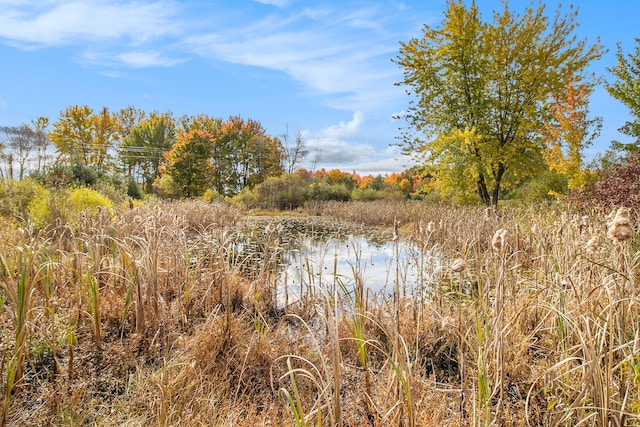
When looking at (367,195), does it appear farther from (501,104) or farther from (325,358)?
(325,358)

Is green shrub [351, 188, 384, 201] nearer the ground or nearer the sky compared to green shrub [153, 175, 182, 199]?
nearer the ground

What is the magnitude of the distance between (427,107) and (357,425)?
13.0 meters

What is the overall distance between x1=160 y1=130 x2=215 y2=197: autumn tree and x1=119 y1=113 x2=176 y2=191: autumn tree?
9.39m

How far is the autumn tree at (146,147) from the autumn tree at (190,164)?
9.39m

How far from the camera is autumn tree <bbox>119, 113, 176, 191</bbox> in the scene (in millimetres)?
33469

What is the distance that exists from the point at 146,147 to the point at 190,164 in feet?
39.6

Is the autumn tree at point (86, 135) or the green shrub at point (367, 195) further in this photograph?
the autumn tree at point (86, 135)

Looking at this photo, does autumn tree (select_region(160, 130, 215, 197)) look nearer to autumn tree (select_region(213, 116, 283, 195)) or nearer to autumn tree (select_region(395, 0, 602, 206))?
autumn tree (select_region(213, 116, 283, 195))

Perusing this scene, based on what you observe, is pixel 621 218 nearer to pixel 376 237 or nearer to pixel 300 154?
pixel 376 237

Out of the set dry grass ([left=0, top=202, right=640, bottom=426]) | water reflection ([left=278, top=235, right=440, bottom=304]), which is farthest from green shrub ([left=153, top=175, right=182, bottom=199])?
dry grass ([left=0, top=202, right=640, bottom=426])

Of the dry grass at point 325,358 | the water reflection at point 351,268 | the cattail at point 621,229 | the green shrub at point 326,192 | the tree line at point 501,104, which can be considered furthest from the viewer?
the green shrub at point 326,192

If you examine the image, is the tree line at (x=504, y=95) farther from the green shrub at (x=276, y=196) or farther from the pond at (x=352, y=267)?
the green shrub at (x=276, y=196)

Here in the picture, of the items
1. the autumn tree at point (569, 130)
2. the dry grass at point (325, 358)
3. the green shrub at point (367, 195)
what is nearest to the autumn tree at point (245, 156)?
the green shrub at point (367, 195)

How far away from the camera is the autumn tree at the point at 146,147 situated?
110 ft
